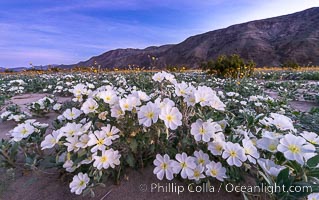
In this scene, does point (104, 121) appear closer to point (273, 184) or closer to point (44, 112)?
point (273, 184)

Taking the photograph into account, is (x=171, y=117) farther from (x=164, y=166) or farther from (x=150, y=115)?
(x=164, y=166)

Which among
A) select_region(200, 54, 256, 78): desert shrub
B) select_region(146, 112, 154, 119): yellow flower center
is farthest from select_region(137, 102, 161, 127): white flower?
select_region(200, 54, 256, 78): desert shrub

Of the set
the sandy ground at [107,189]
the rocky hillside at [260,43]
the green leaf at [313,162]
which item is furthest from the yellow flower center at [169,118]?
the rocky hillside at [260,43]

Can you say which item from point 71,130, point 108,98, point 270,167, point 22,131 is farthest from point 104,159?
point 270,167

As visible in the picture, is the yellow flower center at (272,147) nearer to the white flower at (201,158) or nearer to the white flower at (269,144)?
the white flower at (269,144)

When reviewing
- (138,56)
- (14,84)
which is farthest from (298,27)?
(14,84)

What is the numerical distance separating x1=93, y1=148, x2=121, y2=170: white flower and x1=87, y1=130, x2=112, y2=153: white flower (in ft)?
0.17

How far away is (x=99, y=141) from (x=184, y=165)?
0.53 metres

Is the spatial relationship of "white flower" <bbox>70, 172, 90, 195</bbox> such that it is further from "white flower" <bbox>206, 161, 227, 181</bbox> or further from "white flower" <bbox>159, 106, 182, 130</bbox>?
"white flower" <bbox>206, 161, 227, 181</bbox>

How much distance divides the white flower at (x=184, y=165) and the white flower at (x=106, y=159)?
361 mm

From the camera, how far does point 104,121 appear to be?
1.60 m

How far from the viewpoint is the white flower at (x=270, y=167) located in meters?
1.08

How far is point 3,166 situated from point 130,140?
3.61ft

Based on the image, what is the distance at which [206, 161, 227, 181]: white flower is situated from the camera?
4.26 ft
